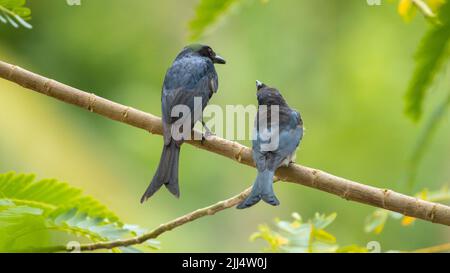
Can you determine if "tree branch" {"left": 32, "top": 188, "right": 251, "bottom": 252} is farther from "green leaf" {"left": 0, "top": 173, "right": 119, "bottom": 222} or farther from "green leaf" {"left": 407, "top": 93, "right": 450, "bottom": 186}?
"green leaf" {"left": 407, "top": 93, "right": 450, "bottom": 186}

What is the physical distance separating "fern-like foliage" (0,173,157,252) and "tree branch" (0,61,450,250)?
0.75 ft

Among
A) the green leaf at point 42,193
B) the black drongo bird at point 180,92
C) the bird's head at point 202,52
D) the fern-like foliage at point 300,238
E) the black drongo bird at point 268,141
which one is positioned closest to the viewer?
the green leaf at point 42,193

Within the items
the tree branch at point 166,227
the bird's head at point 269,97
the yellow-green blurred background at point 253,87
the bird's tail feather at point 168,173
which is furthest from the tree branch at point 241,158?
the yellow-green blurred background at point 253,87

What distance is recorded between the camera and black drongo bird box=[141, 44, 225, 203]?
2.36 metres

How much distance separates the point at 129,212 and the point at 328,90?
4089 mm

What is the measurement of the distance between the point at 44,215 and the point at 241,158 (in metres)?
0.81

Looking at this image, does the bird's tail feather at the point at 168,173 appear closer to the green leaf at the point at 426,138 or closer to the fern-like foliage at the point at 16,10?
the fern-like foliage at the point at 16,10

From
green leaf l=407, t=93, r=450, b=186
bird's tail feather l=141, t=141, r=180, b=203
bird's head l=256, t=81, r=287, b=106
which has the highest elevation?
bird's head l=256, t=81, r=287, b=106

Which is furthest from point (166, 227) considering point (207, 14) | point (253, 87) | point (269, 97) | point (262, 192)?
point (253, 87)

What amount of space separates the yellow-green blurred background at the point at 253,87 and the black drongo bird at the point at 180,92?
10.7 feet

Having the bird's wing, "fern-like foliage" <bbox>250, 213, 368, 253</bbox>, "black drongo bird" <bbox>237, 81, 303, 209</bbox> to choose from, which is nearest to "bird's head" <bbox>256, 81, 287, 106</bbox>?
"black drongo bird" <bbox>237, 81, 303, 209</bbox>

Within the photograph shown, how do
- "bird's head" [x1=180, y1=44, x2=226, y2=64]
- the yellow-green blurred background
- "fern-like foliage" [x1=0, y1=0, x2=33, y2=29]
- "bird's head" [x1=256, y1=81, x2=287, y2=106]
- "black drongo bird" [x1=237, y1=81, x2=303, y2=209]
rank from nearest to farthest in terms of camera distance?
1. "fern-like foliage" [x1=0, y1=0, x2=33, y2=29]
2. "black drongo bird" [x1=237, y1=81, x2=303, y2=209]
3. "bird's head" [x1=256, y1=81, x2=287, y2=106]
4. "bird's head" [x1=180, y1=44, x2=226, y2=64]
5. the yellow-green blurred background

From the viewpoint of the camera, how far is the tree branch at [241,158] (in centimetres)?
191

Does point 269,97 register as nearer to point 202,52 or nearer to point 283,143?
point 283,143
